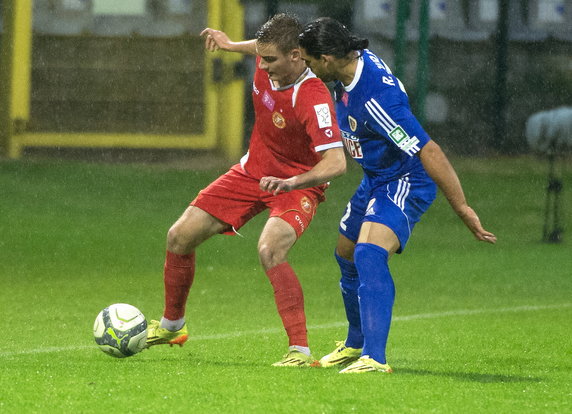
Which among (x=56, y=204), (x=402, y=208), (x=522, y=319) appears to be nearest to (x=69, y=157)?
(x=56, y=204)

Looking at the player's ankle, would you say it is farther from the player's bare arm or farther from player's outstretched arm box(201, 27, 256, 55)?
player's outstretched arm box(201, 27, 256, 55)

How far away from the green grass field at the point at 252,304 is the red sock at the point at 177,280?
0.27m

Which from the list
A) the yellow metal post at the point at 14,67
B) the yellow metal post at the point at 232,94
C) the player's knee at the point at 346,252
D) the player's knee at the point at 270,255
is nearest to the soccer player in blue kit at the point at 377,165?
the player's knee at the point at 346,252

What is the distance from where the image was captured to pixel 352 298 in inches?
265

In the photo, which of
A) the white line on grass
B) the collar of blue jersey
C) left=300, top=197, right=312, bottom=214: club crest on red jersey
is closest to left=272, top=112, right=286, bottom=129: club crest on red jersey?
left=300, top=197, right=312, bottom=214: club crest on red jersey

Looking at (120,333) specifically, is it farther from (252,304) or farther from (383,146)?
(252,304)

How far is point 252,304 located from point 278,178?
12.2 feet

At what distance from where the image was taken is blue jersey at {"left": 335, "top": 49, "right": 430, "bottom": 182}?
587cm

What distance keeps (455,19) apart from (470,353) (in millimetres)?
11556

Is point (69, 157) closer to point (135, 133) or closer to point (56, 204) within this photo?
point (135, 133)

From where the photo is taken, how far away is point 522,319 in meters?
9.23

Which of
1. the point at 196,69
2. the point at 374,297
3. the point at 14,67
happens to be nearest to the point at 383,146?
the point at 374,297

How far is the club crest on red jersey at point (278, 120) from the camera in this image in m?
6.92

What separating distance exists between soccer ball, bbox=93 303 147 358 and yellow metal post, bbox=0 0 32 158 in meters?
9.74
